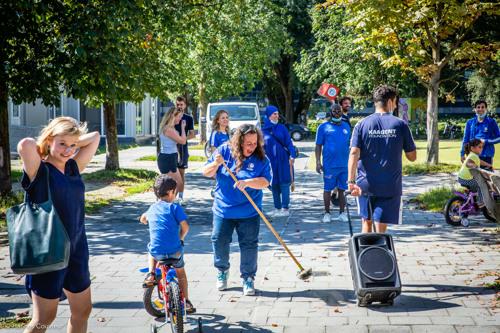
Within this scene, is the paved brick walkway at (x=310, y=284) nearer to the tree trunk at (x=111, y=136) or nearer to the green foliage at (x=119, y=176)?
the green foliage at (x=119, y=176)

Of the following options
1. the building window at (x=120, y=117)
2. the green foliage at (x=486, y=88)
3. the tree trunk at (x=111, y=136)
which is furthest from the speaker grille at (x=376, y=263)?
the green foliage at (x=486, y=88)

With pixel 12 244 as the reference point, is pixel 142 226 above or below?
below

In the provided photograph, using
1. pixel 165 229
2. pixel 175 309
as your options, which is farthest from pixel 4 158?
pixel 175 309

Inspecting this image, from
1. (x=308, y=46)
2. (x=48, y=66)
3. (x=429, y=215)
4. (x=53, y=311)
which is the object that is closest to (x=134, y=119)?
(x=308, y=46)

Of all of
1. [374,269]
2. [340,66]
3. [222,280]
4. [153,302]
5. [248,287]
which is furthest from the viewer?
[340,66]

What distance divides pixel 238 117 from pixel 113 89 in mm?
15457

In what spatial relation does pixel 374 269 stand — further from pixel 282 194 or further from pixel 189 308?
pixel 282 194

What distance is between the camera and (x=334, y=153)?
11094mm

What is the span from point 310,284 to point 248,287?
78 centimetres

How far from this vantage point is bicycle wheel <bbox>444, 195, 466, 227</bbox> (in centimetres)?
1066

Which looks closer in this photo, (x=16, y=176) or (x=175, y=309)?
(x=175, y=309)

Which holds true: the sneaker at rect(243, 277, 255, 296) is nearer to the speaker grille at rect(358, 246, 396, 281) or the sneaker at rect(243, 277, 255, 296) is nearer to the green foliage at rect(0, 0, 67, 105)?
the speaker grille at rect(358, 246, 396, 281)

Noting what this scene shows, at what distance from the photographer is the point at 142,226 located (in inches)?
441

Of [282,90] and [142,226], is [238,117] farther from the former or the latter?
[282,90]
